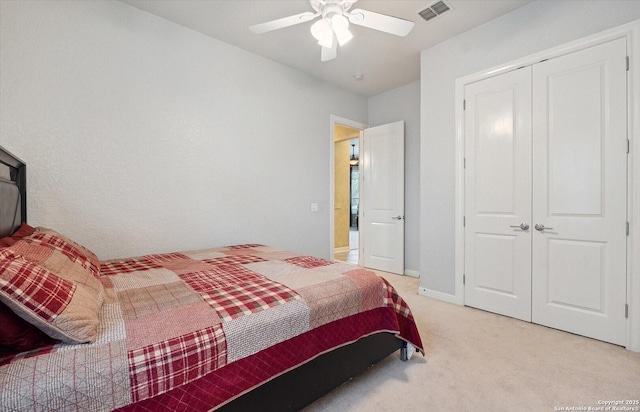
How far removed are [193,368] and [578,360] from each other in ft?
7.80

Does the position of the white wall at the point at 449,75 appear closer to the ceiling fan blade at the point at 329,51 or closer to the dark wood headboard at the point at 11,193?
the ceiling fan blade at the point at 329,51

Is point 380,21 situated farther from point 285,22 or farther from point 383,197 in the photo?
point 383,197

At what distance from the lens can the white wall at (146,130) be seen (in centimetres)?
207

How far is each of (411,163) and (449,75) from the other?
1352 millimetres

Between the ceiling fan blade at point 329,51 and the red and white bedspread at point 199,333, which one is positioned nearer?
the red and white bedspread at point 199,333

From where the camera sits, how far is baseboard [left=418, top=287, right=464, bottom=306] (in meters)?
2.96

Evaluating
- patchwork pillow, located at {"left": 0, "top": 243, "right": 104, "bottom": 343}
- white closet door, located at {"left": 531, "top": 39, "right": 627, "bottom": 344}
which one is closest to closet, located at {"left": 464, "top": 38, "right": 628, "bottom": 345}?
white closet door, located at {"left": 531, "top": 39, "right": 627, "bottom": 344}

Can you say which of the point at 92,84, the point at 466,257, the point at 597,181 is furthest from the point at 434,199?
the point at 92,84

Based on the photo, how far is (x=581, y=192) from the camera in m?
2.24

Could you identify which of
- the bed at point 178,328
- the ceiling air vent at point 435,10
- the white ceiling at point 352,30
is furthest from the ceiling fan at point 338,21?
the bed at point 178,328

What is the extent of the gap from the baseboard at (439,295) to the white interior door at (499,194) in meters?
0.11

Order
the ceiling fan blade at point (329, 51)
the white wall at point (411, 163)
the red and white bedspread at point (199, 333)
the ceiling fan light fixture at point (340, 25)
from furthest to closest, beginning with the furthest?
the white wall at point (411, 163) → the ceiling fan blade at point (329, 51) → the ceiling fan light fixture at point (340, 25) → the red and white bedspread at point (199, 333)

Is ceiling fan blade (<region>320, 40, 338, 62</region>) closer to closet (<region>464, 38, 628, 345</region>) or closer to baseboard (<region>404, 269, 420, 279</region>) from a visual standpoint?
closet (<region>464, 38, 628, 345</region>)

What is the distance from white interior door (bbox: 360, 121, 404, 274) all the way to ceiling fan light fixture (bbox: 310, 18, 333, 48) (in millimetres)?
2313
